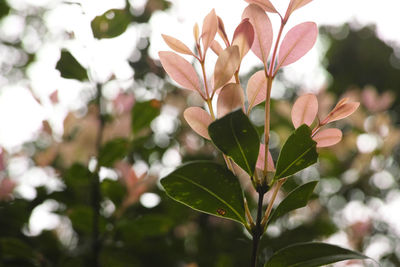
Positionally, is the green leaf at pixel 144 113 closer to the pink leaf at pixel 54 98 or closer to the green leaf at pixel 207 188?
the pink leaf at pixel 54 98

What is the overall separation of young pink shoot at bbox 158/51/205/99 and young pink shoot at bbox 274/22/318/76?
0.37ft

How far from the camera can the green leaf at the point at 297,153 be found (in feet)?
1.45

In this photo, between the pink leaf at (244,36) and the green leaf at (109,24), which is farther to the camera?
the green leaf at (109,24)

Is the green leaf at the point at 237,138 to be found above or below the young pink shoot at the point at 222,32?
below

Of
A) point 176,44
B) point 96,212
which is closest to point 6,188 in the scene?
point 96,212

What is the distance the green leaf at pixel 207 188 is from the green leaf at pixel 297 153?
2.6 inches

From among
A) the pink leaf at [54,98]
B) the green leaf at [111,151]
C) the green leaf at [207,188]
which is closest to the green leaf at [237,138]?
the green leaf at [207,188]

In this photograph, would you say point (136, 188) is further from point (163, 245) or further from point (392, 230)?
point (392, 230)

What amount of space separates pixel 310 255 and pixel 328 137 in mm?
154

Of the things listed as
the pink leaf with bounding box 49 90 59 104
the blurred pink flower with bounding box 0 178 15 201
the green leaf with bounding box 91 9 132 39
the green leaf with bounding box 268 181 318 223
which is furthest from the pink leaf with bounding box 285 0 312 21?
the blurred pink flower with bounding box 0 178 15 201

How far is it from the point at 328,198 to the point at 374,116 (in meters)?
0.44

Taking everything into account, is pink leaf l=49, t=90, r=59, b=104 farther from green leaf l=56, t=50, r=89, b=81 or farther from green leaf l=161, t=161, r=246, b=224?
green leaf l=161, t=161, r=246, b=224

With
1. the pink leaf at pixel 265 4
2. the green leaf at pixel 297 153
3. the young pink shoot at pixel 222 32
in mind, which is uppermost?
the pink leaf at pixel 265 4

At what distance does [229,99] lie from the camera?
1.45 ft
